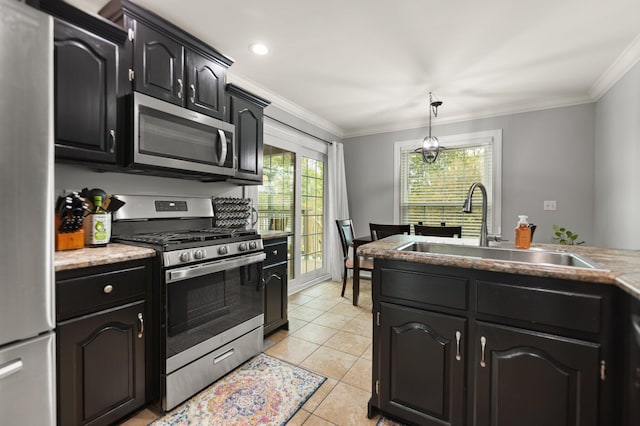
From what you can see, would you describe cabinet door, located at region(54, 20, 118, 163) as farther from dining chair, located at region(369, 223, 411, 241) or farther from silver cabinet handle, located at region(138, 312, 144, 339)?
dining chair, located at region(369, 223, 411, 241)

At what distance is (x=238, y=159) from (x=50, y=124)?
5.01 ft

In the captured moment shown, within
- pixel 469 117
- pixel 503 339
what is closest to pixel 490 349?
pixel 503 339

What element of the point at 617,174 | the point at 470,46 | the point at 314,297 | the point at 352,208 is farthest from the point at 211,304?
the point at 617,174

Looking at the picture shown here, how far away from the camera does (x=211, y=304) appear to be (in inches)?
74.0

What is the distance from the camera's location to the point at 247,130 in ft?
8.55

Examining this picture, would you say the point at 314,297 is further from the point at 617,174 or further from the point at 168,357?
the point at 617,174

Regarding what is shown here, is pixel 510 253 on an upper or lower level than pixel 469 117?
lower

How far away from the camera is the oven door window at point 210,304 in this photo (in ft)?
5.45

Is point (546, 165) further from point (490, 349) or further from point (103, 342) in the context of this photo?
point (103, 342)

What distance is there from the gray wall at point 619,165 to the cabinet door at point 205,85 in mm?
3395

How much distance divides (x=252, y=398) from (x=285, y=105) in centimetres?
306

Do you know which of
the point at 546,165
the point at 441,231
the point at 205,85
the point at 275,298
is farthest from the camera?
the point at 546,165

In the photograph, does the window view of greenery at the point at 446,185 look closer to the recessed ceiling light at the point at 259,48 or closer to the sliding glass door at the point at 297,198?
the sliding glass door at the point at 297,198

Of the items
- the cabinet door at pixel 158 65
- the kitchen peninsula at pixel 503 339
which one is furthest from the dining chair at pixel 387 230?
the cabinet door at pixel 158 65
